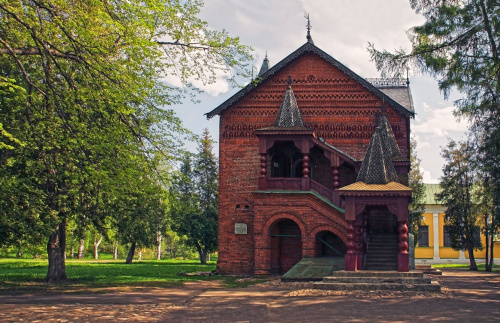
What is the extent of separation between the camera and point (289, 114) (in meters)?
23.5

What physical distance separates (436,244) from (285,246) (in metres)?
30.2

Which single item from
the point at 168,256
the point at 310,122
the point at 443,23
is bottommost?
the point at 168,256

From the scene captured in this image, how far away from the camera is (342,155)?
23.0 metres

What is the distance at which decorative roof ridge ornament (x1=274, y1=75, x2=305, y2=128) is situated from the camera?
2311 cm

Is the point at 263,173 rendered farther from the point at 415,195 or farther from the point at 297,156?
the point at 415,195

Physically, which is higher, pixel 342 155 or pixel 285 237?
pixel 342 155

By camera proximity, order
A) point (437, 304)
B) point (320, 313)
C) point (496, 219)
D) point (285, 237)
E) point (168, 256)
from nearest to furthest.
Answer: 1. point (320, 313)
2. point (437, 304)
3. point (285, 237)
4. point (496, 219)
5. point (168, 256)

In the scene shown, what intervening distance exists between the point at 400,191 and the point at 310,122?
8.39 metres

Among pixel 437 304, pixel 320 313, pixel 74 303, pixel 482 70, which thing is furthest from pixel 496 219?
pixel 74 303

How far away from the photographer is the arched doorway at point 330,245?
2341cm

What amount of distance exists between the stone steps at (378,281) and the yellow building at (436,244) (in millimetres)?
33960

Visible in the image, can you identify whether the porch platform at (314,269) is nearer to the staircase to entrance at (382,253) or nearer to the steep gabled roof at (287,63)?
the staircase to entrance at (382,253)

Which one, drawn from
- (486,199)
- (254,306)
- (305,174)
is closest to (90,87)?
(254,306)

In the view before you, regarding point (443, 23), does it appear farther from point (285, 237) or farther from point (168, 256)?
point (168, 256)
